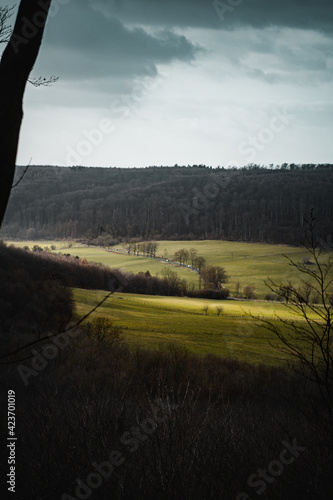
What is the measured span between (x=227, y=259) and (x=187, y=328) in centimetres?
7415

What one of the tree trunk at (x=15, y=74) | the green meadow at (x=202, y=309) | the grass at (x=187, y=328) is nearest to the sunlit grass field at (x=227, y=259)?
the green meadow at (x=202, y=309)

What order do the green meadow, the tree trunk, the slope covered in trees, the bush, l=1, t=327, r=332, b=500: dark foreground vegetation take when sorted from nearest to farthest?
1. the tree trunk
2. l=1, t=327, r=332, b=500: dark foreground vegetation
3. the green meadow
4. the bush
5. the slope covered in trees

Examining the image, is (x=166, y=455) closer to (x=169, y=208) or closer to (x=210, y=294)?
(x=210, y=294)

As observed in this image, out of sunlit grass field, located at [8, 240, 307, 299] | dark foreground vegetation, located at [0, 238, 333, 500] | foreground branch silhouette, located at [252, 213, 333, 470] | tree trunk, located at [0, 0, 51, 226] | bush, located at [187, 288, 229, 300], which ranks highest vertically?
tree trunk, located at [0, 0, 51, 226]

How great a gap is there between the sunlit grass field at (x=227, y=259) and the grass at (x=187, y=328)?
1271 inches

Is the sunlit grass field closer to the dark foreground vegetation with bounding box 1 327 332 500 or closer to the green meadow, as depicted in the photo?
the green meadow

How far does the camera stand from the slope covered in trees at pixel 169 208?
138 m

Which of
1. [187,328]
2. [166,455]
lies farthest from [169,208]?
[166,455]

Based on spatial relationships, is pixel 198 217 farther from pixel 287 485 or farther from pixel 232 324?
pixel 287 485

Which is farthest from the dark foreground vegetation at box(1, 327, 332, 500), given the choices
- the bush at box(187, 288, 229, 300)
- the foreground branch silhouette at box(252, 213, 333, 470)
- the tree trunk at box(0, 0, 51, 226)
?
the bush at box(187, 288, 229, 300)

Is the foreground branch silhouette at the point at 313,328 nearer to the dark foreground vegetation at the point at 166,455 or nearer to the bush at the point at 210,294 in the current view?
A: the dark foreground vegetation at the point at 166,455

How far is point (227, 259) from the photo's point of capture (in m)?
117

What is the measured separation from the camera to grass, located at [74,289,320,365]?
33.3 metres

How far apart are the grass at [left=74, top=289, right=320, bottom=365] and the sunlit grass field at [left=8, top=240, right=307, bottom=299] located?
32288 millimetres
